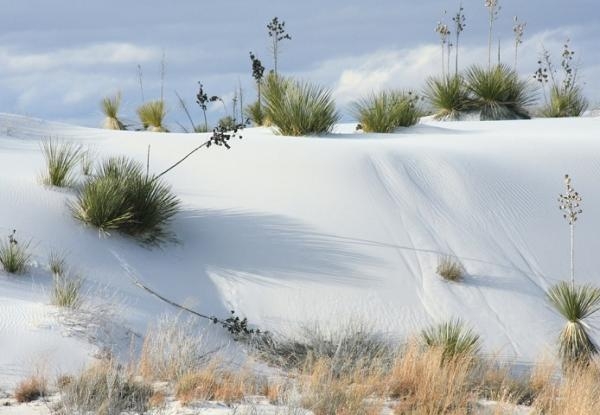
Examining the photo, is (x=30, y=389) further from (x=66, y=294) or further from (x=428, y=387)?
(x=428, y=387)

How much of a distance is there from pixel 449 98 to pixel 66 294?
12736mm

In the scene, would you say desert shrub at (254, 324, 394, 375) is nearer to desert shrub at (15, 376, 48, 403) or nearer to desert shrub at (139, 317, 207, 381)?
desert shrub at (139, 317, 207, 381)

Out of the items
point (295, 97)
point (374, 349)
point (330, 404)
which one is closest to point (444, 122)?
point (295, 97)

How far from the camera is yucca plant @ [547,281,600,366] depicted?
8961mm

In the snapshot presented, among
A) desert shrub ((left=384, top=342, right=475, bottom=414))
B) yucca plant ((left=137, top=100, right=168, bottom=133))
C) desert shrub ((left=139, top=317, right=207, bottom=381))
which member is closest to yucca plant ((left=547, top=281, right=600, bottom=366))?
desert shrub ((left=384, top=342, right=475, bottom=414))

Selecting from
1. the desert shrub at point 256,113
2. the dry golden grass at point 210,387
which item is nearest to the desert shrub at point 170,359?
the dry golden grass at point 210,387

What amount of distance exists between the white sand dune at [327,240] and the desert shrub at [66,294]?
15 centimetres

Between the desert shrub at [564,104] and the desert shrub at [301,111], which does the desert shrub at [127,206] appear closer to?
the desert shrub at [301,111]

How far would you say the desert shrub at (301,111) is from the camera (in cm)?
1387

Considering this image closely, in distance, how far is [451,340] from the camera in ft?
26.9

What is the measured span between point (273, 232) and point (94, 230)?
1935mm

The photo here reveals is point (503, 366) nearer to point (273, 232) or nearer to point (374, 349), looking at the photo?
point (374, 349)

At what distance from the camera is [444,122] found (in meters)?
18.3

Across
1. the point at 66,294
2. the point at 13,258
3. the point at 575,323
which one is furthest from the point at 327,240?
the point at 13,258
